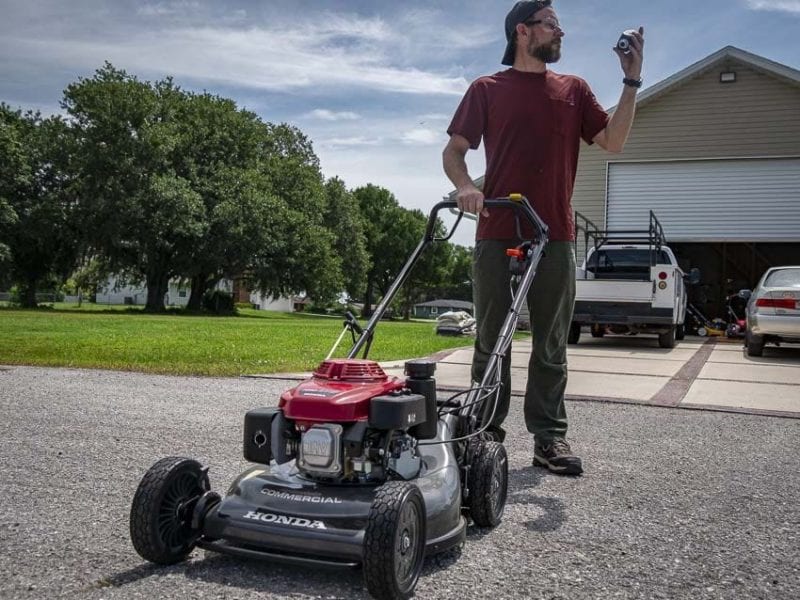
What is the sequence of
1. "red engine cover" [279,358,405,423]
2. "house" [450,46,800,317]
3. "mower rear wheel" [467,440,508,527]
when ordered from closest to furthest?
"red engine cover" [279,358,405,423] → "mower rear wheel" [467,440,508,527] → "house" [450,46,800,317]

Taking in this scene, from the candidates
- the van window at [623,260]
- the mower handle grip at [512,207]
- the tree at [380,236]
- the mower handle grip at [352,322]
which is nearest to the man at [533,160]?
Answer: the mower handle grip at [512,207]

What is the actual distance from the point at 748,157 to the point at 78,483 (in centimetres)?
1769

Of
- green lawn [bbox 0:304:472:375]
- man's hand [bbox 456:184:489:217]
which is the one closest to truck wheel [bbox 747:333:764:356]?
green lawn [bbox 0:304:472:375]

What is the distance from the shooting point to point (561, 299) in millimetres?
4145

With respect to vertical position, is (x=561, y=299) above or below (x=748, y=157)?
below

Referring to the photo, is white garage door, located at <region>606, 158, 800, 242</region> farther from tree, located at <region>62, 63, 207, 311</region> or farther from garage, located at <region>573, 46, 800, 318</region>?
tree, located at <region>62, 63, 207, 311</region>

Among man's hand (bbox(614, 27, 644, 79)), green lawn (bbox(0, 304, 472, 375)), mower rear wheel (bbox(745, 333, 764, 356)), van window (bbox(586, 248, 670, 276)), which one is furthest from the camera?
van window (bbox(586, 248, 670, 276))

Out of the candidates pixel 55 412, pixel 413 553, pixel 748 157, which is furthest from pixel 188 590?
pixel 748 157

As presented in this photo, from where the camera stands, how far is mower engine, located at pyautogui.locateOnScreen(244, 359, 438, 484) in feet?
8.50

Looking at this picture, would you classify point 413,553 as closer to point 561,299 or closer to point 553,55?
point 561,299

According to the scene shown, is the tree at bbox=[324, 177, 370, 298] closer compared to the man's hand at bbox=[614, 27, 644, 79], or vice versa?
the man's hand at bbox=[614, 27, 644, 79]

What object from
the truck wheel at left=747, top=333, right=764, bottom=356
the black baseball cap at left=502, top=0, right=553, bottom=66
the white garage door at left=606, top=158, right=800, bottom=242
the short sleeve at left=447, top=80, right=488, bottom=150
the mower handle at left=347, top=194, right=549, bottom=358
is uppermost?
the white garage door at left=606, top=158, right=800, bottom=242

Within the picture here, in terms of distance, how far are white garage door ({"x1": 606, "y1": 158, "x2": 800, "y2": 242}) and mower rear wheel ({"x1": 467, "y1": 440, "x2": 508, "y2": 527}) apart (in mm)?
16723

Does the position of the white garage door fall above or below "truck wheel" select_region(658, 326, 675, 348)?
above
